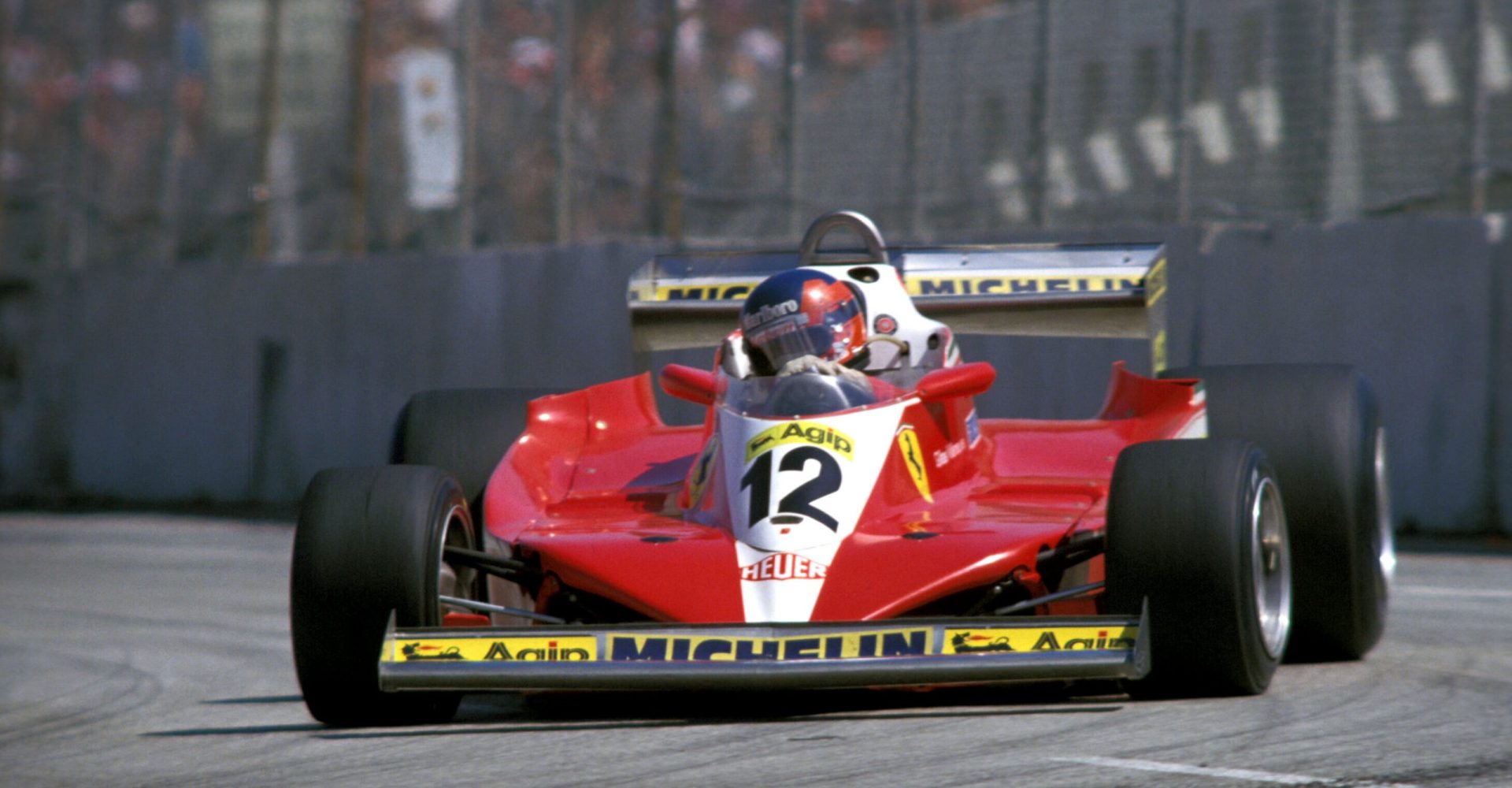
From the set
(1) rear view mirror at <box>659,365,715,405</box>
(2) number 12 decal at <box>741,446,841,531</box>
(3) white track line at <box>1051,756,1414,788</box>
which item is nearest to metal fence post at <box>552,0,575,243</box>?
(1) rear view mirror at <box>659,365,715,405</box>

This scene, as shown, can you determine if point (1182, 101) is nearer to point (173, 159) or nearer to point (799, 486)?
point (799, 486)

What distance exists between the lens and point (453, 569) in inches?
266

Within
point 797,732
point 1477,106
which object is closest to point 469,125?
point 1477,106

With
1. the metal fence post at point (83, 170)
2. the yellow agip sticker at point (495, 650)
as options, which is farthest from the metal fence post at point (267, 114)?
the yellow agip sticker at point (495, 650)

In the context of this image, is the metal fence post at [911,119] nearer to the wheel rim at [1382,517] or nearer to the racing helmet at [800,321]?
the wheel rim at [1382,517]

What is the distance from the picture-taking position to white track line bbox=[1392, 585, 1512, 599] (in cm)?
902

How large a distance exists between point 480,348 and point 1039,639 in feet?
32.6

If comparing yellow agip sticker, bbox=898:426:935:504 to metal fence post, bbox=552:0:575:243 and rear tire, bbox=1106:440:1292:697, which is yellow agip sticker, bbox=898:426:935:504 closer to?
rear tire, bbox=1106:440:1292:697

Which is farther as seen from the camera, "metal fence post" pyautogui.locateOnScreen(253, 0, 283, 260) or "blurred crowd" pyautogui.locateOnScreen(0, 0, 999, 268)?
"metal fence post" pyautogui.locateOnScreen(253, 0, 283, 260)

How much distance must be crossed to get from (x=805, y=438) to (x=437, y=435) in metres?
2.03

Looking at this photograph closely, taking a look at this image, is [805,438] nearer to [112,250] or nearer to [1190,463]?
Answer: [1190,463]

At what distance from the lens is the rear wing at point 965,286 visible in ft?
27.4

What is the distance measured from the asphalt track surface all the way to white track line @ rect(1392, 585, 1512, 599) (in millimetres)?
387

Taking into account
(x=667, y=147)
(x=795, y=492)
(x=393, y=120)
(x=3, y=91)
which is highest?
(x=3, y=91)
